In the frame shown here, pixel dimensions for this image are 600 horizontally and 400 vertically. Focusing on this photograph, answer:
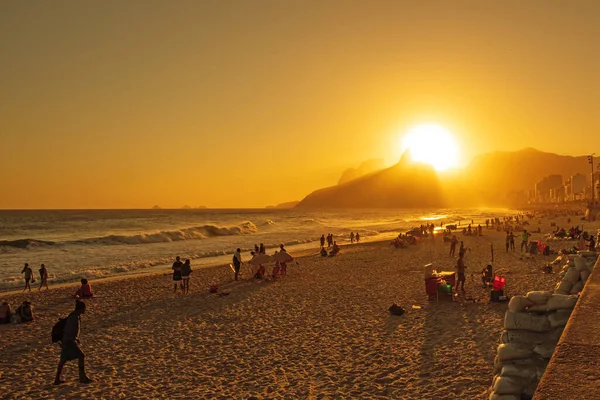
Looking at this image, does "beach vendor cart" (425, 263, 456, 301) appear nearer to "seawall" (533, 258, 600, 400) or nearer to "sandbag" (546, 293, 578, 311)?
"sandbag" (546, 293, 578, 311)

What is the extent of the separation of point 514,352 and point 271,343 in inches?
262

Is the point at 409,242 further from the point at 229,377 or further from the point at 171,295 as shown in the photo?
the point at 229,377

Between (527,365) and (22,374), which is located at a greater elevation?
(527,365)

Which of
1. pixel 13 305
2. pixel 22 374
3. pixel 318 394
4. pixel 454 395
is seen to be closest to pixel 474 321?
pixel 454 395

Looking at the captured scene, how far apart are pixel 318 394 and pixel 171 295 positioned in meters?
13.0

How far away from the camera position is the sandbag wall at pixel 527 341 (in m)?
6.71

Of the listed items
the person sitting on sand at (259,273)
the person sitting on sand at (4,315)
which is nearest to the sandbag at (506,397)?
the person sitting on sand at (4,315)

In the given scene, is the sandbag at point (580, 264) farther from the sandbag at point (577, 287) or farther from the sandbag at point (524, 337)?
the sandbag at point (524, 337)

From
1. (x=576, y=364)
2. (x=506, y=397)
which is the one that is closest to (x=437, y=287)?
(x=506, y=397)

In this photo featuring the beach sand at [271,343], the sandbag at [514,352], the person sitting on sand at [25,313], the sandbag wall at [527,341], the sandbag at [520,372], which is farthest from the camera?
the person sitting on sand at [25,313]

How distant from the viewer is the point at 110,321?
15.4m

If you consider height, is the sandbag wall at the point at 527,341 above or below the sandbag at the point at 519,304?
below

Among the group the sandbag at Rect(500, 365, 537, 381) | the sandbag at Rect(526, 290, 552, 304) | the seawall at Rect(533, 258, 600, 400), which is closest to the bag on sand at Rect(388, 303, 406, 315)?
the sandbag at Rect(526, 290, 552, 304)

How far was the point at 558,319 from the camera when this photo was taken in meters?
7.82
